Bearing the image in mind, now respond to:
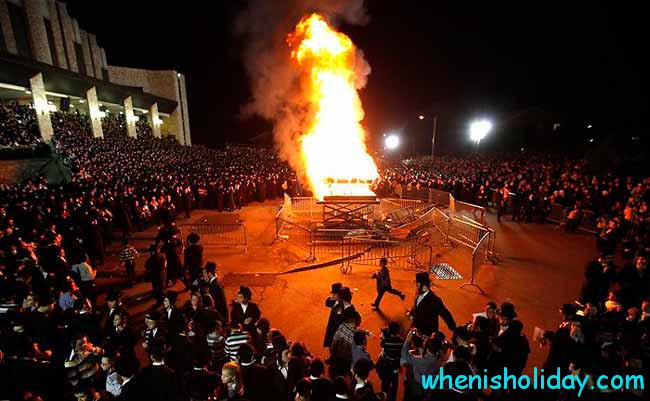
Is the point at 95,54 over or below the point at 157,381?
over

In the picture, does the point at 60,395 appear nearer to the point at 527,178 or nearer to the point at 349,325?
the point at 349,325

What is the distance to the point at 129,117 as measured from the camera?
3822 cm

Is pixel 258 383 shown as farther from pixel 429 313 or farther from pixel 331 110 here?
pixel 331 110

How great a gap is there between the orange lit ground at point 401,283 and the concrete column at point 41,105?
21.1 metres

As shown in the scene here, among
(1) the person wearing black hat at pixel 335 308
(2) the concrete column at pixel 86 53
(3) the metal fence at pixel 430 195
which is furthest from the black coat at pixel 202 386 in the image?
(2) the concrete column at pixel 86 53

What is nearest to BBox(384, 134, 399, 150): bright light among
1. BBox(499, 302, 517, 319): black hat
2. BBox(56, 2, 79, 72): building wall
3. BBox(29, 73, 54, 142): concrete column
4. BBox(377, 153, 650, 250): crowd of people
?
BBox(377, 153, 650, 250): crowd of people

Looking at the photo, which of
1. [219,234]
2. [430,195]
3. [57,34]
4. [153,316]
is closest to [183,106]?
[57,34]

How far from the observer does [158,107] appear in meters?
43.8

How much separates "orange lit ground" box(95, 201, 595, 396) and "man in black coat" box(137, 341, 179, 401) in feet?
10.6

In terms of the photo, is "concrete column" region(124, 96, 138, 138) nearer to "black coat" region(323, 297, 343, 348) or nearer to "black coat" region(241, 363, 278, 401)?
"black coat" region(323, 297, 343, 348)

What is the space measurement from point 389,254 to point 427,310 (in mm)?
6063

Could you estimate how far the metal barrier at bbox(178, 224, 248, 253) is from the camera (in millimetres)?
12758

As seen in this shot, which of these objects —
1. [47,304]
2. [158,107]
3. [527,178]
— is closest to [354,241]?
[47,304]

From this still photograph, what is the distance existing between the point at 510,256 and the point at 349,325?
8.98m
